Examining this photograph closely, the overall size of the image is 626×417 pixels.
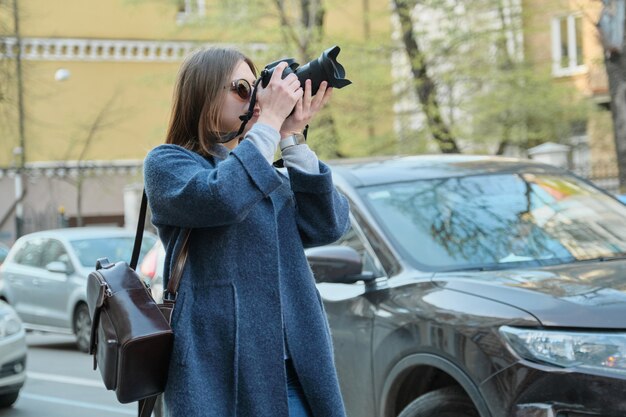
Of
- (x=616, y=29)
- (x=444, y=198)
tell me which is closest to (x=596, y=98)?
(x=616, y=29)

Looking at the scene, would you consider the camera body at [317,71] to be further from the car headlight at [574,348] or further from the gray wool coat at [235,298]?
the car headlight at [574,348]

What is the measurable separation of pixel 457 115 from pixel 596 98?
8.90m

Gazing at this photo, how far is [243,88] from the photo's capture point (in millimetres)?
2771

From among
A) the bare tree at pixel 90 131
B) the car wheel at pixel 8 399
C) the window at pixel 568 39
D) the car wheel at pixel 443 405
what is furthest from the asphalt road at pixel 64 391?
the window at pixel 568 39

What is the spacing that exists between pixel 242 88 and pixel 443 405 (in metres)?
1.93

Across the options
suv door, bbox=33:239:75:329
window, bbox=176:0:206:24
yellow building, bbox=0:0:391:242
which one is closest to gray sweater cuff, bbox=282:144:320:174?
suv door, bbox=33:239:75:329

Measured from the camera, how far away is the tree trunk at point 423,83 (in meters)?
17.7

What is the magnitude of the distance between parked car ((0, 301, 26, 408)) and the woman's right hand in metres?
6.32

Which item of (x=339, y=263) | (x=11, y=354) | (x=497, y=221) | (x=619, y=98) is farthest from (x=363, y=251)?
(x=619, y=98)

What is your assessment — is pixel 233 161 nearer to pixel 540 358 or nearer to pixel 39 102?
pixel 540 358

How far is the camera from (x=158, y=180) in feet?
8.71

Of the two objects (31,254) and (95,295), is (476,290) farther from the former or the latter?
(31,254)

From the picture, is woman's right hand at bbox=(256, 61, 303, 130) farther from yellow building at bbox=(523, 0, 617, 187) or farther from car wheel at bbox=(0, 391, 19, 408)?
yellow building at bbox=(523, 0, 617, 187)

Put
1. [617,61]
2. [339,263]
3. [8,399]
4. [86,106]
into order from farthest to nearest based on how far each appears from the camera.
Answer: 1. [86,106]
2. [617,61]
3. [8,399]
4. [339,263]
